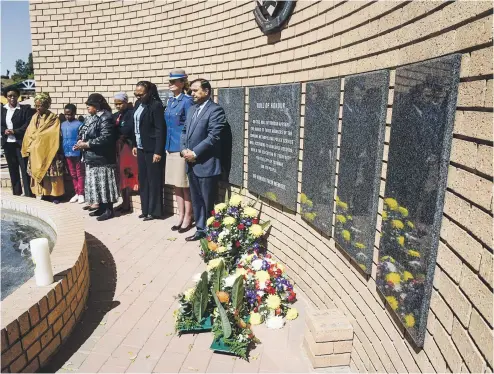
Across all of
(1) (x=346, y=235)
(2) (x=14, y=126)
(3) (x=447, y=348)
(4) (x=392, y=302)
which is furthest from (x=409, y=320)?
(2) (x=14, y=126)

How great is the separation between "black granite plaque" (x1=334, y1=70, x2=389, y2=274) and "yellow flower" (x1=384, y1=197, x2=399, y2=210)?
6.5 inches

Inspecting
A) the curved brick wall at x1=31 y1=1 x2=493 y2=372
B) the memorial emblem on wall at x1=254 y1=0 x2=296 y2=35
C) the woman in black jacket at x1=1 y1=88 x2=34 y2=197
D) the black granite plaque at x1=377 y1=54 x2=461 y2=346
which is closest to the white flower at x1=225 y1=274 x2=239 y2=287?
the curved brick wall at x1=31 y1=1 x2=493 y2=372

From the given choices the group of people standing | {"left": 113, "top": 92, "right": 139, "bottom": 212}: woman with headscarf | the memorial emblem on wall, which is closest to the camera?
the memorial emblem on wall

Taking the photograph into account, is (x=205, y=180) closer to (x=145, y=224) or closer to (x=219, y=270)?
(x=145, y=224)

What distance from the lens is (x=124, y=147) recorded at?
5723 millimetres

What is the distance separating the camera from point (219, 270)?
303cm

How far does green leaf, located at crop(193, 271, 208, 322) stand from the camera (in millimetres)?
2852

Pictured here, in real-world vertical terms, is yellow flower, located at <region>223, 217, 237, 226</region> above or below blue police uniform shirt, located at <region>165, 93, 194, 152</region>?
below

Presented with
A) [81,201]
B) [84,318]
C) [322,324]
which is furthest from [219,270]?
[81,201]

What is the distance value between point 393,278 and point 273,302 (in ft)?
4.23

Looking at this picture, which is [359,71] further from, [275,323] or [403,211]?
[275,323]

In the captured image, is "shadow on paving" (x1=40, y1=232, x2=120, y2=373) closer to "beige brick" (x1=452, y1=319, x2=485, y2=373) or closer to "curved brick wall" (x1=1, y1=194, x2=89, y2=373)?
"curved brick wall" (x1=1, y1=194, x2=89, y2=373)

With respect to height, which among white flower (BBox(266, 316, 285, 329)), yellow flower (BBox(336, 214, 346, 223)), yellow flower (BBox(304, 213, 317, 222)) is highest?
yellow flower (BBox(336, 214, 346, 223))

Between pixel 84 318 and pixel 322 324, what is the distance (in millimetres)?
1820
